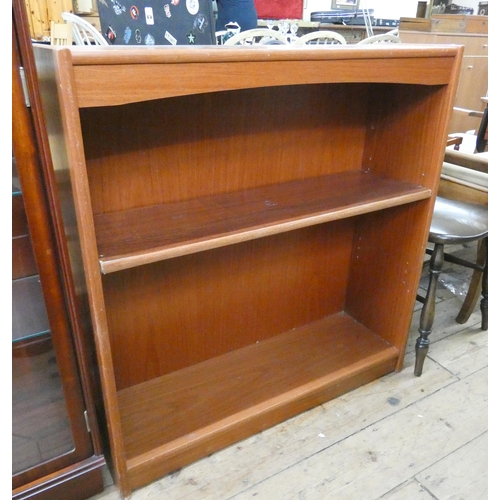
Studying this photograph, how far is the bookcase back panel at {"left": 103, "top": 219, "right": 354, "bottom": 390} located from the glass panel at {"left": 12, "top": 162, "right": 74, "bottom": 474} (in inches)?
10.6

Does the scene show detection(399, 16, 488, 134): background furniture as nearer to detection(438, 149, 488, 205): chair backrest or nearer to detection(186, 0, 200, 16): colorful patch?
detection(438, 149, 488, 205): chair backrest

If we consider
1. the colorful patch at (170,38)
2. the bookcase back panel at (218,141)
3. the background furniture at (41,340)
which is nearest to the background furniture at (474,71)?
the bookcase back panel at (218,141)

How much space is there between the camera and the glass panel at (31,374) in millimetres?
871

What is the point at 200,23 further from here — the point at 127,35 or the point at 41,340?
the point at 41,340

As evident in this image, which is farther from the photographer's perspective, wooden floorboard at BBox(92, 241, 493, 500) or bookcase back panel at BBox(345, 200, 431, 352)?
bookcase back panel at BBox(345, 200, 431, 352)

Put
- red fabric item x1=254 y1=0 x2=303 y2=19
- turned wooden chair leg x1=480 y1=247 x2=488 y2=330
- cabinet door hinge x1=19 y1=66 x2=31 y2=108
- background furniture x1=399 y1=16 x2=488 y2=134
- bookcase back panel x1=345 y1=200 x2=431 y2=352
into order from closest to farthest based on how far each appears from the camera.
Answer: cabinet door hinge x1=19 y1=66 x2=31 y2=108 < bookcase back panel x1=345 y1=200 x2=431 y2=352 < turned wooden chair leg x1=480 y1=247 x2=488 y2=330 < background furniture x1=399 y1=16 x2=488 y2=134 < red fabric item x1=254 y1=0 x2=303 y2=19

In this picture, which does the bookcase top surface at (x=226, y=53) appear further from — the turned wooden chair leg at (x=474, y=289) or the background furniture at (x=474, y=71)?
the background furniture at (x=474, y=71)

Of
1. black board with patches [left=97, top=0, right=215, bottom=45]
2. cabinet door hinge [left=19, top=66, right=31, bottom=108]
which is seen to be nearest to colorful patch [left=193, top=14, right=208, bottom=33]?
black board with patches [left=97, top=0, right=215, bottom=45]

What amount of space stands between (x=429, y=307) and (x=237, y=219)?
78cm

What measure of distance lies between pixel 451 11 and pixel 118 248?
19.7 feet

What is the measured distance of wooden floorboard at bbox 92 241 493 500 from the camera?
1188 millimetres

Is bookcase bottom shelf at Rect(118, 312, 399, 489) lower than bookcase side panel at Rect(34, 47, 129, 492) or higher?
lower

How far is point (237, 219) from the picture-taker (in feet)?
3.61

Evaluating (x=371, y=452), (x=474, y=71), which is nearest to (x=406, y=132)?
(x=371, y=452)
